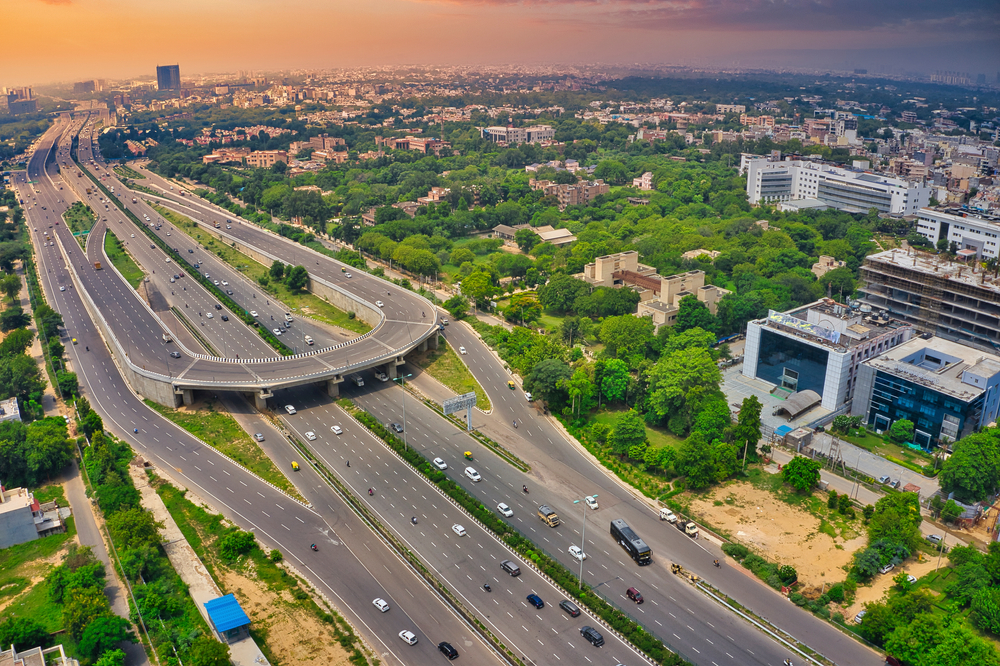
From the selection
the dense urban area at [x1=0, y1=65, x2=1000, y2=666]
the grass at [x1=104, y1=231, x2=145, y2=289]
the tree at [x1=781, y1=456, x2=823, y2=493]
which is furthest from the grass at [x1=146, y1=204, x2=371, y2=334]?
the tree at [x1=781, y1=456, x2=823, y2=493]

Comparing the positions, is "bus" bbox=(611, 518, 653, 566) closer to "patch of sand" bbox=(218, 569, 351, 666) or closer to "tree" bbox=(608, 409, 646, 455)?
"tree" bbox=(608, 409, 646, 455)

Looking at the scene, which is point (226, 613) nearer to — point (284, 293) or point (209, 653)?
point (209, 653)

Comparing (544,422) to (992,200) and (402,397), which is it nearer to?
(402,397)

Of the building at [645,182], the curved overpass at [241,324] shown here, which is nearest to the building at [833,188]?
the building at [645,182]

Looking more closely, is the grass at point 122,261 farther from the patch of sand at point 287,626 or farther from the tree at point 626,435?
the tree at point 626,435

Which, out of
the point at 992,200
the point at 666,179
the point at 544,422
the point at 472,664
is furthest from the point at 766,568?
the point at 666,179

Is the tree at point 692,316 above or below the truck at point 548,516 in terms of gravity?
above

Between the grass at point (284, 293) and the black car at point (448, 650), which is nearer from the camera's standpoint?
the black car at point (448, 650)
